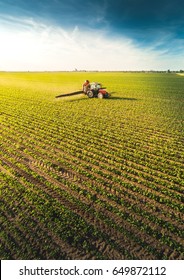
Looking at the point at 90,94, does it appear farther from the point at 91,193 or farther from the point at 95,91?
the point at 91,193

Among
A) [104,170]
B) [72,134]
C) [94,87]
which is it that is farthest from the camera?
[94,87]

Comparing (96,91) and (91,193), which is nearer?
(91,193)

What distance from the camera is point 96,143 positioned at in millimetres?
10422

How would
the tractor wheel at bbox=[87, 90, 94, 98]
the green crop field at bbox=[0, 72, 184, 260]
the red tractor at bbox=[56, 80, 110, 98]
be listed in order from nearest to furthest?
the green crop field at bbox=[0, 72, 184, 260], the red tractor at bbox=[56, 80, 110, 98], the tractor wheel at bbox=[87, 90, 94, 98]

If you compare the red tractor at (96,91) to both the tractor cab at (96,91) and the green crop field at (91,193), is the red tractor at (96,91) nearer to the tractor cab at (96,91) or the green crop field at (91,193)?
the tractor cab at (96,91)

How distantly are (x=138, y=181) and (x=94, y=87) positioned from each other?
1872 centimetres

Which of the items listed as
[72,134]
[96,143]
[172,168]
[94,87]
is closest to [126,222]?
[172,168]

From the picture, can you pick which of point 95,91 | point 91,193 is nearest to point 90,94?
point 95,91

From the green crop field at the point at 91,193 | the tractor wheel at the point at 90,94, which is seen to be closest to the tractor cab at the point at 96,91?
the tractor wheel at the point at 90,94

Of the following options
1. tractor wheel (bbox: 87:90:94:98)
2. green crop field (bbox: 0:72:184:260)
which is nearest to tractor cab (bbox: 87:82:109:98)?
tractor wheel (bbox: 87:90:94:98)

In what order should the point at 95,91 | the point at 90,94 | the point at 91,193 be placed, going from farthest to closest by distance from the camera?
the point at 90,94 → the point at 95,91 → the point at 91,193

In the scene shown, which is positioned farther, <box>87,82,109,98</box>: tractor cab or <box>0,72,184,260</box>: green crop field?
<box>87,82,109,98</box>: tractor cab

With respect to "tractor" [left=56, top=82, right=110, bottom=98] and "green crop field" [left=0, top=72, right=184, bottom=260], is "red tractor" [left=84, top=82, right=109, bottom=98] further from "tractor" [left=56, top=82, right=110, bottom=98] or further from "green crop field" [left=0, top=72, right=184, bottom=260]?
"green crop field" [left=0, top=72, right=184, bottom=260]
